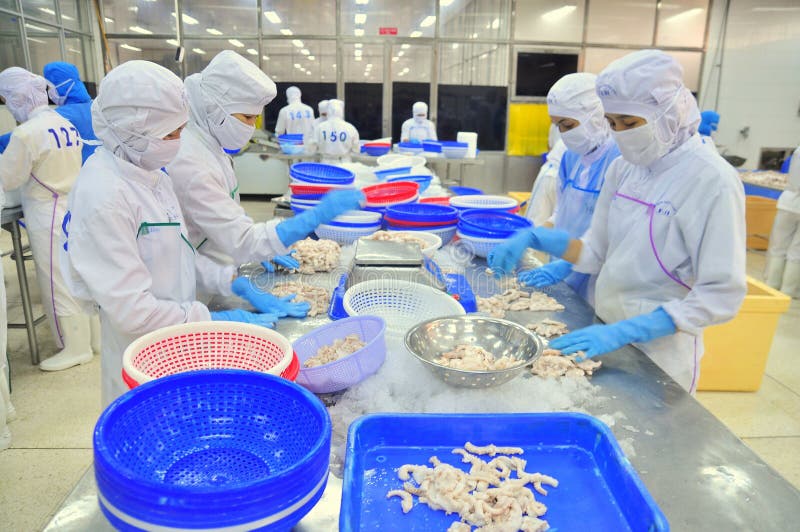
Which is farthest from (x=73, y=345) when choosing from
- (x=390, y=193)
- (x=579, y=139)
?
(x=579, y=139)

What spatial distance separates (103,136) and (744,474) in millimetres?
1877

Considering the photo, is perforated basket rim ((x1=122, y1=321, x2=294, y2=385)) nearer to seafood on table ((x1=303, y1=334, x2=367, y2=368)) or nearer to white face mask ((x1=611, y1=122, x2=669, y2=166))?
seafood on table ((x1=303, y1=334, x2=367, y2=368))

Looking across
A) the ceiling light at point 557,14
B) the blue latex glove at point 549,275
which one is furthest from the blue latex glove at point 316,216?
the ceiling light at point 557,14

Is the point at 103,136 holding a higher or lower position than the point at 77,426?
higher

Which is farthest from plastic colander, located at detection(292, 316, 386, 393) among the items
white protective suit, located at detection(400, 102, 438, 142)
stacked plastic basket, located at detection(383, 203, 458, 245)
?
white protective suit, located at detection(400, 102, 438, 142)

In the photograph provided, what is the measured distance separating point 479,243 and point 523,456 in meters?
1.65

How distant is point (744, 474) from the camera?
120cm

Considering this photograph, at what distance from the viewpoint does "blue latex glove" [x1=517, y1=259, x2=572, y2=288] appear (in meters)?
2.46

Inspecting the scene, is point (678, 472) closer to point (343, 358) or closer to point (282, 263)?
point (343, 358)

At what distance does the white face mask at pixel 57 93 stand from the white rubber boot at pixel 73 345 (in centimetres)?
164

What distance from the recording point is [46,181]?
11.4ft

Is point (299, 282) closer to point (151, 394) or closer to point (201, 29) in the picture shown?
point (151, 394)

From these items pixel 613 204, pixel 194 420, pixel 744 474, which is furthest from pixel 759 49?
pixel 194 420

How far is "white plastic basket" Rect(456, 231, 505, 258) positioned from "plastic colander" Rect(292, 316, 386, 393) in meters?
1.27
